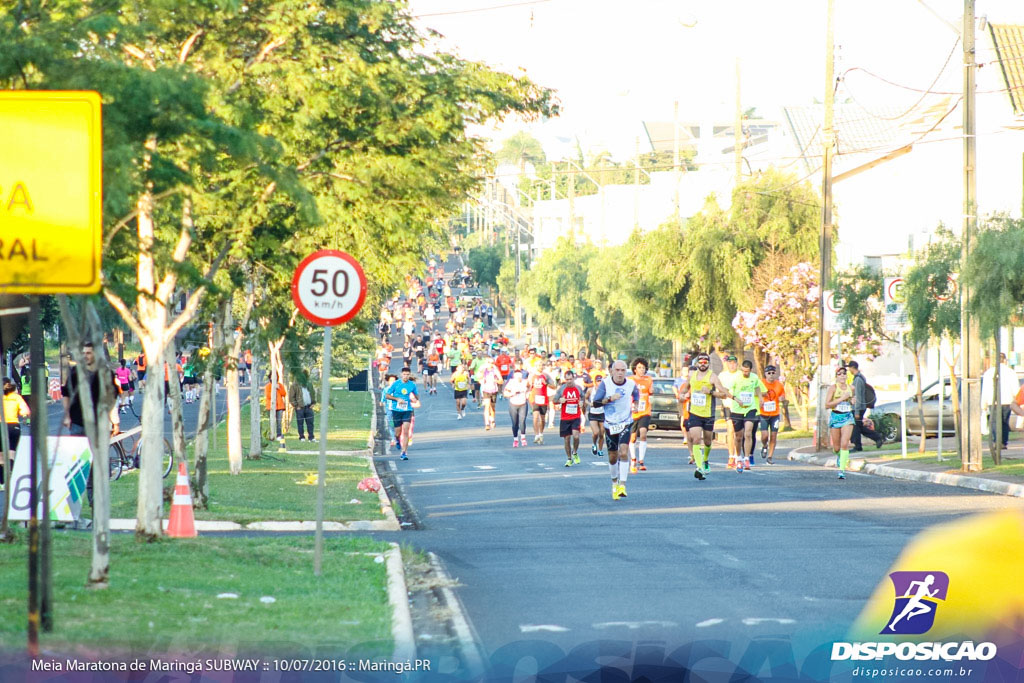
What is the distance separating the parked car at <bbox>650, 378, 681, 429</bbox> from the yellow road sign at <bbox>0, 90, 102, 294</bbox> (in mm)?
28070

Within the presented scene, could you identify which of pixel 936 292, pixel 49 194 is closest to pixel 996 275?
pixel 936 292

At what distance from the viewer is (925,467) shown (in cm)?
2412

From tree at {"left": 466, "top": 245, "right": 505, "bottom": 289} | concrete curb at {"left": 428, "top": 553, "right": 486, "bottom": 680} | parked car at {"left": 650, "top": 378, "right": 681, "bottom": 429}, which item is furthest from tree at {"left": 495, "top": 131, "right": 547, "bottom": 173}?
concrete curb at {"left": 428, "top": 553, "right": 486, "bottom": 680}

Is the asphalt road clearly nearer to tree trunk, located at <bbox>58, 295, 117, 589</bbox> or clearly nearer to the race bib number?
the race bib number

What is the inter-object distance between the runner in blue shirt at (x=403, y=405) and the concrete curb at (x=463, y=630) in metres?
15.8

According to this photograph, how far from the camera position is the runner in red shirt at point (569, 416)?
85.9ft

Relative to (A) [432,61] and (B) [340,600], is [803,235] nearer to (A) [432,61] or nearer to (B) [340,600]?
(A) [432,61]

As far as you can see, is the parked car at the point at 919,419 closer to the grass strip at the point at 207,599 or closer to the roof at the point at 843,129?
the grass strip at the point at 207,599

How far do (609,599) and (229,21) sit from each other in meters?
7.05

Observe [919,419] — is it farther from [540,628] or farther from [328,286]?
[540,628]

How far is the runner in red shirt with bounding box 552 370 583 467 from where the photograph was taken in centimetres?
2619

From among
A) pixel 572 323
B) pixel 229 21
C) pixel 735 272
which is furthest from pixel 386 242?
pixel 572 323

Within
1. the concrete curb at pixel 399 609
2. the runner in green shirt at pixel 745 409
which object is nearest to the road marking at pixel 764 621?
the concrete curb at pixel 399 609

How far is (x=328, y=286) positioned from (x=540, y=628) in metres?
3.83
